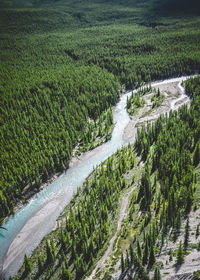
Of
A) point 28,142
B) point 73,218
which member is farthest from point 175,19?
point 73,218

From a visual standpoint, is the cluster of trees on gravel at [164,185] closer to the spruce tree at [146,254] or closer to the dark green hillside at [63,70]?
the spruce tree at [146,254]

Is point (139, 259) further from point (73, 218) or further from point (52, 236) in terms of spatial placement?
point (52, 236)

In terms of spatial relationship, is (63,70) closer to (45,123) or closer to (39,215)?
(45,123)

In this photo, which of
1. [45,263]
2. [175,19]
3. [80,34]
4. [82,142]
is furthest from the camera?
[175,19]

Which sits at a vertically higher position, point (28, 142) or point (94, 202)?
point (28, 142)

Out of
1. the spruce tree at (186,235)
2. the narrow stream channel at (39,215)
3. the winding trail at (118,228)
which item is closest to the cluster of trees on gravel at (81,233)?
the winding trail at (118,228)

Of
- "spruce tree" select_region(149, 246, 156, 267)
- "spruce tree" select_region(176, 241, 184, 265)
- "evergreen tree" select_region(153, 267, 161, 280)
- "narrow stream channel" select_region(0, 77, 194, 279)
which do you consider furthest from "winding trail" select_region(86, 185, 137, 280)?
"narrow stream channel" select_region(0, 77, 194, 279)

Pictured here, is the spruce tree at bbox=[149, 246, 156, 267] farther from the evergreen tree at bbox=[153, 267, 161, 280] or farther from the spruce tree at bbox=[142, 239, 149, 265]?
the evergreen tree at bbox=[153, 267, 161, 280]
